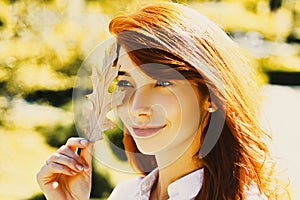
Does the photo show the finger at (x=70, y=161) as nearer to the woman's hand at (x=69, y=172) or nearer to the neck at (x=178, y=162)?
the woman's hand at (x=69, y=172)

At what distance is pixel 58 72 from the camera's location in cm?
247

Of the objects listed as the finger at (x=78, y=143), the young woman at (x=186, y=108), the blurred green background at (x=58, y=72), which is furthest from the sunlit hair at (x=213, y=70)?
the blurred green background at (x=58, y=72)

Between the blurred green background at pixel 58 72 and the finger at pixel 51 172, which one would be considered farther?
the blurred green background at pixel 58 72

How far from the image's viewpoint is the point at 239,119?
1037 mm

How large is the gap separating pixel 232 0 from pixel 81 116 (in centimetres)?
182

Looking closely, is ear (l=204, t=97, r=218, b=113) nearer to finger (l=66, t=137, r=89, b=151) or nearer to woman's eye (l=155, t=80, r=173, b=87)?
woman's eye (l=155, t=80, r=173, b=87)

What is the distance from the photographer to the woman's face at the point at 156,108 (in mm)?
982

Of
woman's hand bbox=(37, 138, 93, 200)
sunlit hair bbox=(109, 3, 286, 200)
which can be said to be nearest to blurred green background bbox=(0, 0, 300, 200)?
woman's hand bbox=(37, 138, 93, 200)

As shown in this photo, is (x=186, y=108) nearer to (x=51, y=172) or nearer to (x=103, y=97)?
(x=103, y=97)

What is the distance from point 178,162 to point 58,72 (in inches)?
57.9

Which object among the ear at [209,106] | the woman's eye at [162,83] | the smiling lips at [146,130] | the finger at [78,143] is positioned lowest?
the finger at [78,143]

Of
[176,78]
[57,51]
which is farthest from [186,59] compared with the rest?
[57,51]

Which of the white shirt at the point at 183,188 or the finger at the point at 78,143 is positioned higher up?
the finger at the point at 78,143

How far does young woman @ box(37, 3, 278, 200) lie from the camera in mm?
988
